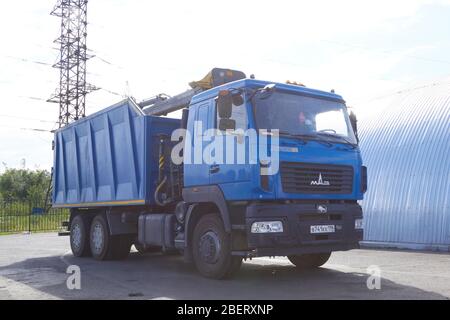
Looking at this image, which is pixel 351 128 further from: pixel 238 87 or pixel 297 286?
pixel 297 286

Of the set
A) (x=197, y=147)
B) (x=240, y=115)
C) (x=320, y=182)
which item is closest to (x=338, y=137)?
(x=320, y=182)

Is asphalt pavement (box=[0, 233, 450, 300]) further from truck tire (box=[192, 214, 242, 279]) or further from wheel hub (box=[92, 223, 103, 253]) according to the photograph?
wheel hub (box=[92, 223, 103, 253])

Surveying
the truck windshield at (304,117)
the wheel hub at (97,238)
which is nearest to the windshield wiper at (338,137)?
the truck windshield at (304,117)

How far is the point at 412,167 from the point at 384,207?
4.85 ft

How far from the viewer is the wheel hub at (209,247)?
7883 millimetres

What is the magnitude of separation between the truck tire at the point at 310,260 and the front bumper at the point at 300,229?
144cm

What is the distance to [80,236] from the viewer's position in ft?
40.7

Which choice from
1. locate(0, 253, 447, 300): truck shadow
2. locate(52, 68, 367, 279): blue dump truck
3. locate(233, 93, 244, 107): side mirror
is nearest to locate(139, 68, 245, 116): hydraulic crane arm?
locate(52, 68, 367, 279): blue dump truck

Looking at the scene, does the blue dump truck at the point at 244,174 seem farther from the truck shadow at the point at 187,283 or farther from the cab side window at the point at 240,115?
Answer: the truck shadow at the point at 187,283

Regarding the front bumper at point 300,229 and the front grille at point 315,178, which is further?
the front grille at point 315,178

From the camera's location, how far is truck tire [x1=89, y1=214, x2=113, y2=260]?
11.3 metres

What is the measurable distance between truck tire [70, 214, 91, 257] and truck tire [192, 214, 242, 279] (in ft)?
15.6

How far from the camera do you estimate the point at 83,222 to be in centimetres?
1238
